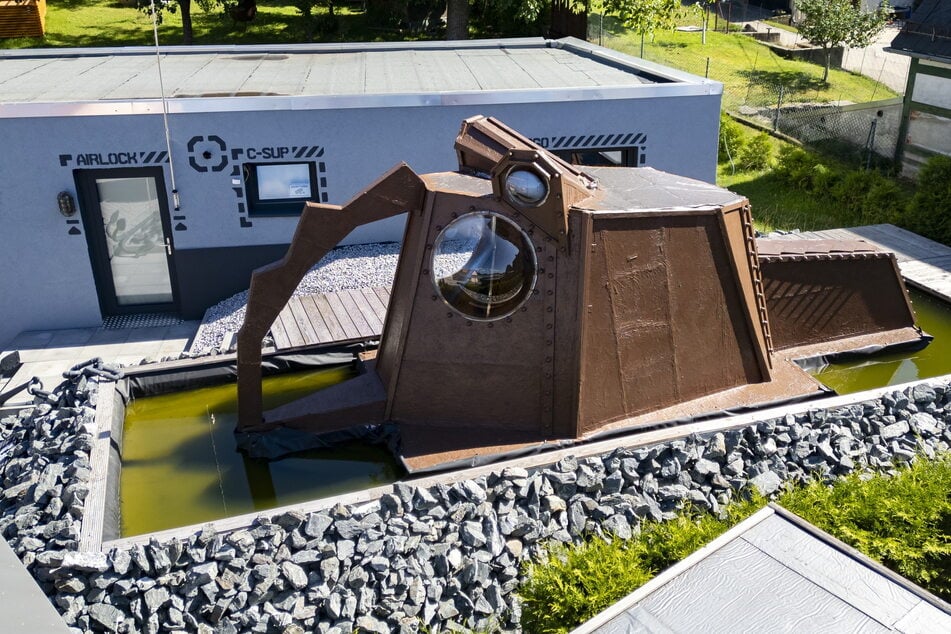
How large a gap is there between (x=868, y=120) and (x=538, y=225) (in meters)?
12.8

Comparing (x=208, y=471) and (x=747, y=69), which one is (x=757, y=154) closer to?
(x=747, y=69)

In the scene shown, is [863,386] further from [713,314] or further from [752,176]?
[752,176]

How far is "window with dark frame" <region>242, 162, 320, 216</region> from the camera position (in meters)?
11.4

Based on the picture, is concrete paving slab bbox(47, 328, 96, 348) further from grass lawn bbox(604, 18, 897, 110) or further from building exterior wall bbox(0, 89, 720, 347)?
grass lawn bbox(604, 18, 897, 110)

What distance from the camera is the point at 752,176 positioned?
55.6ft

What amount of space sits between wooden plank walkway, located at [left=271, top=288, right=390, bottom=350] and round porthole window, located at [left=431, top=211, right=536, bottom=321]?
228 cm

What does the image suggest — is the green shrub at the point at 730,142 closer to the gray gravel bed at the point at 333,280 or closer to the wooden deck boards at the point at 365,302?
the wooden deck boards at the point at 365,302

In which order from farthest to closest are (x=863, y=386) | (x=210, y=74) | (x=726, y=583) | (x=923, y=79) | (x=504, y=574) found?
(x=923, y=79), (x=210, y=74), (x=863, y=386), (x=504, y=574), (x=726, y=583)

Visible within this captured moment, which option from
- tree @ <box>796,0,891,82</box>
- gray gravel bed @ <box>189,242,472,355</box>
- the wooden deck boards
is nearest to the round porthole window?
the wooden deck boards

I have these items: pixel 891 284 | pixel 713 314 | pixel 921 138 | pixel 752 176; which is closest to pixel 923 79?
pixel 921 138

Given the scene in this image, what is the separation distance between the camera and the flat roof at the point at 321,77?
10.9 metres

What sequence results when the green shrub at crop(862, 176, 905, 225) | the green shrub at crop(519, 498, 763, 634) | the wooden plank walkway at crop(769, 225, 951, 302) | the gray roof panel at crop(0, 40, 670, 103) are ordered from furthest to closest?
1. the green shrub at crop(862, 176, 905, 225)
2. the gray roof panel at crop(0, 40, 670, 103)
3. the wooden plank walkway at crop(769, 225, 951, 302)
4. the green shrub at crop(519, 498, 763, 634)

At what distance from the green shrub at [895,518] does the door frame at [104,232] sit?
337 inches

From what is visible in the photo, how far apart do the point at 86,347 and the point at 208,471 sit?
479 centimetres
